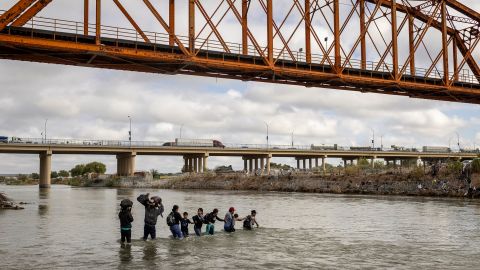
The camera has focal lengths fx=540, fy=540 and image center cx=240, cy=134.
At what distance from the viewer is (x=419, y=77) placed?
57406mm

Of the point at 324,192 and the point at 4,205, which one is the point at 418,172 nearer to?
the point at 324,192

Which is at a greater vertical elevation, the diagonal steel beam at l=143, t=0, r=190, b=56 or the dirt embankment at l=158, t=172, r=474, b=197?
the diagonal steel beam at l=143, t=0, r=190, b=56

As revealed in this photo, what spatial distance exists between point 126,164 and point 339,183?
64.8m

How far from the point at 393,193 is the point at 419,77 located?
19606mm

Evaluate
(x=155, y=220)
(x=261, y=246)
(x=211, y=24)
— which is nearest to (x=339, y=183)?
(x=211, y=24)

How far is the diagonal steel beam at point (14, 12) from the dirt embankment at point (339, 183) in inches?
1926

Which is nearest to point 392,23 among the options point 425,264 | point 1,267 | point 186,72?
point 186,72

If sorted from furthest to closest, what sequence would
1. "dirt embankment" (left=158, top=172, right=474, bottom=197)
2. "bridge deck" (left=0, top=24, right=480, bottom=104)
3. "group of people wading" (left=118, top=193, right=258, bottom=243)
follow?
"dirt embankment" (left=158, top=172, right=474, bottom=197) → "bridge deck" (left=0, top=24, right=480, bottom=104) → "group of people wading" (left=118, top=193, right=258, bottom=243)

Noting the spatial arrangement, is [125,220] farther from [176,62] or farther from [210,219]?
[176,62]

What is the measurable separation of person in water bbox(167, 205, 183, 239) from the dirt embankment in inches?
1827

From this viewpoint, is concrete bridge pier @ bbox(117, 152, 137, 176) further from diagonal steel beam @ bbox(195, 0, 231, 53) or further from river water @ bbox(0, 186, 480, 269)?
river water @ bbox(0, 186, 480, 269)

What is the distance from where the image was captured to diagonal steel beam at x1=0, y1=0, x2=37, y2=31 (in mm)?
33906

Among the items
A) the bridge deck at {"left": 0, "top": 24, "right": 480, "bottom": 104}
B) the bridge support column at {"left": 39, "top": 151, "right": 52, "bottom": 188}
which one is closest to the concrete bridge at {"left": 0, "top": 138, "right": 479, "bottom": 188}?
the bridge support column at {"left": 39, "top": 151, "right": 52, "bottom": 188}

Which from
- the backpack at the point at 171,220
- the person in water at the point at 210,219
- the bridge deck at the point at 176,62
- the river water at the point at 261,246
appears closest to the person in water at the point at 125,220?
the river water at the point at 261,246
